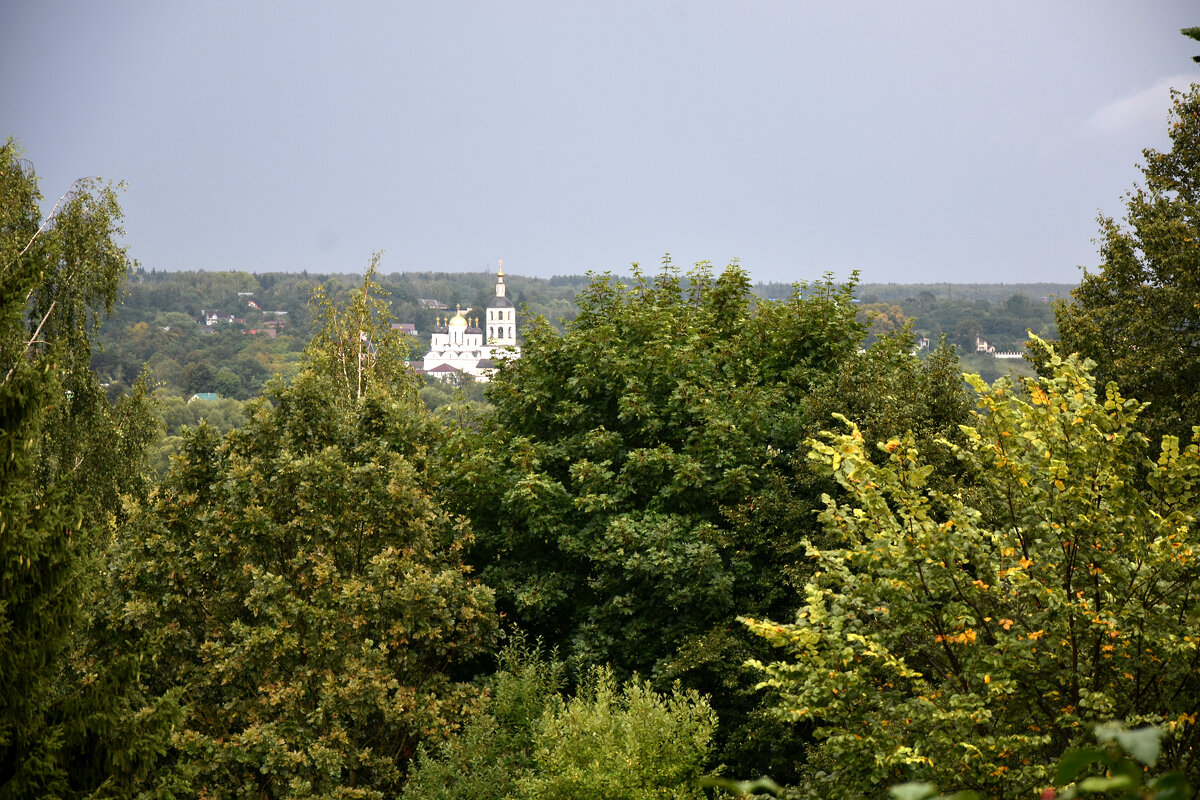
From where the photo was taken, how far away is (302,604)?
48.5 ft

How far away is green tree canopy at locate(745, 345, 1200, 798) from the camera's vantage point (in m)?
8.01

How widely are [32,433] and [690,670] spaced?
10.9 meters

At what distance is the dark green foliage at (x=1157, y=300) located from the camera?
19422 millimetres

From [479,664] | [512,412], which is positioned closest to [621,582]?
[479,664]

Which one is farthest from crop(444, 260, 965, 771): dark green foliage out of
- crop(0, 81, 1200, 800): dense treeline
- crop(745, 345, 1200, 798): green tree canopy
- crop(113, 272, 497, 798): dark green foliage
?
crop(745, 345, 1200, 798): green tree canopy

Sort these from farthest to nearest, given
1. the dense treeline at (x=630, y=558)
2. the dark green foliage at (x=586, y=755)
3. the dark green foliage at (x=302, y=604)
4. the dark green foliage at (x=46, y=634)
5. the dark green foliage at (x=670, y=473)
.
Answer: the dark green foliage at (x=670, y=473), the dark green foliage at (x=302, y=604), the dark green foliage at (x=586, y=755), the dark green foliage at (x=46, y=634), the dense treeline at (x=630, y=558)

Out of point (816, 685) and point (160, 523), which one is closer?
point (816, 685)

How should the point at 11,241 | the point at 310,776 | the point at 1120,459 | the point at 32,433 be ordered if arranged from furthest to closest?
the point at 11,241 < the point at 310,776 < the point at 32,433 < the point at 1120,459

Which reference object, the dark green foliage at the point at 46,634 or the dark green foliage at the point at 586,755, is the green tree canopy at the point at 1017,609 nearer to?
the dark green foliage at the point at 586,755

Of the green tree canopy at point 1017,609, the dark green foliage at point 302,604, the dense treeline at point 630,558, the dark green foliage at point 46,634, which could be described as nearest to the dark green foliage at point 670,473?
the dense treeline at point 630,558

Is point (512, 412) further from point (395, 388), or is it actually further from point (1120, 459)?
point (1120, 459)

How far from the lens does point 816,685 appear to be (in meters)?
8.89

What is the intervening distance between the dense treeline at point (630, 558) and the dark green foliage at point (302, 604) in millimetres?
73

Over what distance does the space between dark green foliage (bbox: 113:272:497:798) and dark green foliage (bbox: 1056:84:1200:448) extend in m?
14.3
